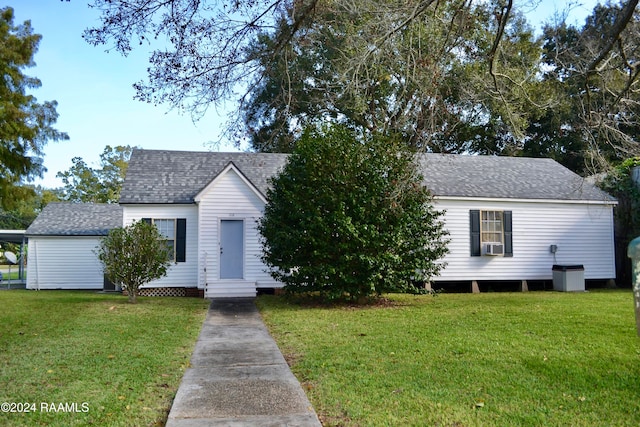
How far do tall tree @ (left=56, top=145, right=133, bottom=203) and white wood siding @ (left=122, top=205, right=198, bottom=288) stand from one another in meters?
27.7

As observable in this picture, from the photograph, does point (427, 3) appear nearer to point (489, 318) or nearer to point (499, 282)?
point (489, 318)

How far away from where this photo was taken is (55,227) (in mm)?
20875

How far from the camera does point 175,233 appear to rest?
15.9 m

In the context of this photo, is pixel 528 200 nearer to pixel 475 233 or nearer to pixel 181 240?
pixel 475 233

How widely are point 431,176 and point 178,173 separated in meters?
8.42

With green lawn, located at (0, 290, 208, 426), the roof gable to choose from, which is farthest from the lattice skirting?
green lawn, located at (0, 290, 208, 426)

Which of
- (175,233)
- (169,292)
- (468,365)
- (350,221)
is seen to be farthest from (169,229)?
(468,365)

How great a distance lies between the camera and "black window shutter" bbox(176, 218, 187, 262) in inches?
624

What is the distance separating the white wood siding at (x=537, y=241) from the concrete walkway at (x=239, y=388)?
9.61m

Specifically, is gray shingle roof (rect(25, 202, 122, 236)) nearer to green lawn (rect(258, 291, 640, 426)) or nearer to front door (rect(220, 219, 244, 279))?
front door (rect(220, 219, 244, 279))

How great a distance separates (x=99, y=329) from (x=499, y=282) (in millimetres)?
13261

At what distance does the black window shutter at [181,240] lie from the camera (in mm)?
15859

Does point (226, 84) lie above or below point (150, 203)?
above

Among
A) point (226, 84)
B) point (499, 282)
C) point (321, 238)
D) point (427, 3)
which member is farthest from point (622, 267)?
point (226, 84)
